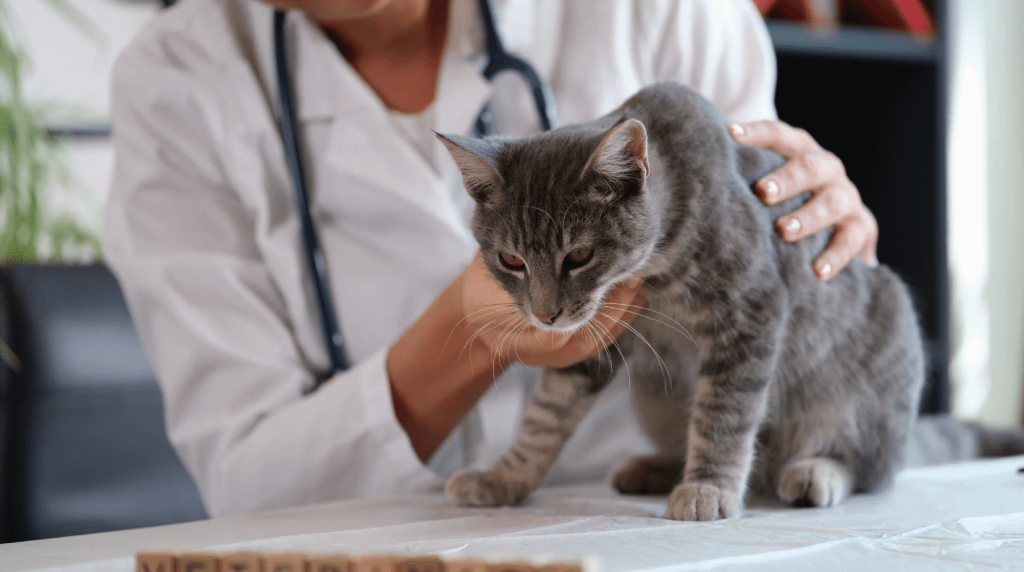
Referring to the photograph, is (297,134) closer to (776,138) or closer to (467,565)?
(776,138)

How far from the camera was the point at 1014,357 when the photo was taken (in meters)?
1.76

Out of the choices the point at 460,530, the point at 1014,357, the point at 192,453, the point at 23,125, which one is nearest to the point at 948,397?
the point at 1014,357

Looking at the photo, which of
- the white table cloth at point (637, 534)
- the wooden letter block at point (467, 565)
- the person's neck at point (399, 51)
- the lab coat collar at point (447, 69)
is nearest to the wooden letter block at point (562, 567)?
the wooden letter block at point (467, 565)

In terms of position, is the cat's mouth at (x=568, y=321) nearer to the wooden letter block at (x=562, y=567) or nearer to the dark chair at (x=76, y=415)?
the wooden letter block at (x=562, y=567)

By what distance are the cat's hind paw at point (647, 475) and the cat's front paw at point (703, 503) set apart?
0.15 meters

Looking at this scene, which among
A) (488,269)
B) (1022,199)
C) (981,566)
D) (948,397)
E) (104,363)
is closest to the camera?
(981,566)

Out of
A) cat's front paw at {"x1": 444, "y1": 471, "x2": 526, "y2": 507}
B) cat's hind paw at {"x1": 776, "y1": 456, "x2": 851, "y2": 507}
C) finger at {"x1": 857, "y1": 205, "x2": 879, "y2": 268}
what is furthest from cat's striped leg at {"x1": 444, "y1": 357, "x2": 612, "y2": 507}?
finger at {"x1": 857, "y1": 205, "x2": 879, "y2": 268}

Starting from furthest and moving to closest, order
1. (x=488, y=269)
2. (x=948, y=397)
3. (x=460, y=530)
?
1. (x=948, y=397)
2. (x=488, y=269)
3. (x=460, y=530)

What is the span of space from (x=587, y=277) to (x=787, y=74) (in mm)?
1178

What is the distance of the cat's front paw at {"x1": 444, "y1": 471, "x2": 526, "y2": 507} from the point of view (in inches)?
31.2

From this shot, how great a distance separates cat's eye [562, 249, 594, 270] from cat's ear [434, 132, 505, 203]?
10 cm

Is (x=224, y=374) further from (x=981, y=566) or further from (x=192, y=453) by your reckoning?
(x=981, y=566)

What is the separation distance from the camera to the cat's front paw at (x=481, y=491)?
2.60 feet

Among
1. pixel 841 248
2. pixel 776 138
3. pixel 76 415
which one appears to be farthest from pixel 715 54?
pixel 76 415
